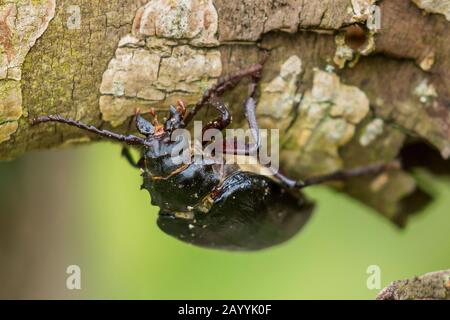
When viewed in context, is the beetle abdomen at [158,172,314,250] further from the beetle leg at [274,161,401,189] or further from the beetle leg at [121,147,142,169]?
the beetle leg at [121,147,142,169]

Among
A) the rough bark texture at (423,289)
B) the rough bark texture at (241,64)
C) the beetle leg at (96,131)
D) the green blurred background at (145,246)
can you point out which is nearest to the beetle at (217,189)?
the beetle leg at (96,131)

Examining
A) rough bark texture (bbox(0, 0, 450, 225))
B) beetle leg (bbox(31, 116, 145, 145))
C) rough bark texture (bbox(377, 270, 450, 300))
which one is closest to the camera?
rough bark texture (bbox(377, 270, 450, 300))

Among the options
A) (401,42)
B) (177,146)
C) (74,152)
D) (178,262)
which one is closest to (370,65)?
(401,42)

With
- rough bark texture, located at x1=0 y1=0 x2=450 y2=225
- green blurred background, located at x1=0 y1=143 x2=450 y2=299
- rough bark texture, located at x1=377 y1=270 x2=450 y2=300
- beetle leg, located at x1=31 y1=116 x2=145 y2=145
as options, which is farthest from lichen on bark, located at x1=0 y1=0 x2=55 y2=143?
rough bark texture, located at x1=377 y1=270 x2=450 y2=300

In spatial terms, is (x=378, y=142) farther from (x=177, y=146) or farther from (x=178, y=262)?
(x=178, y=262)

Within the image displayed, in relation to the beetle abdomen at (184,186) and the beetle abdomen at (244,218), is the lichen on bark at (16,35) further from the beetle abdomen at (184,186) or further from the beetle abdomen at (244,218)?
the beetle abdomen at (244,218)
